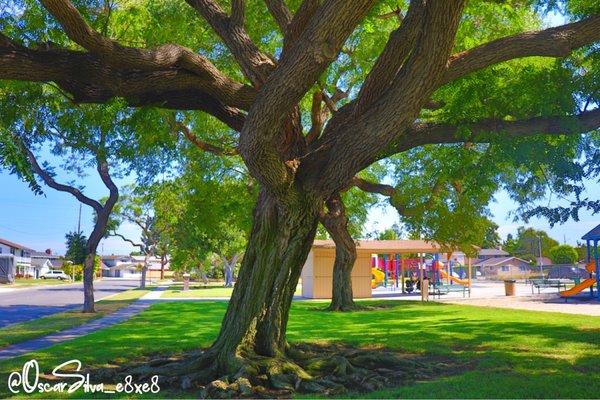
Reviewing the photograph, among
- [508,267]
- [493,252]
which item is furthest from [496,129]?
[493,252]

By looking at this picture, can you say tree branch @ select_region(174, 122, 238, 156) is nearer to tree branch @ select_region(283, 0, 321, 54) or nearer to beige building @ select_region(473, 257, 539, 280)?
tree branch @ select_region(283, 0, 321, 54)

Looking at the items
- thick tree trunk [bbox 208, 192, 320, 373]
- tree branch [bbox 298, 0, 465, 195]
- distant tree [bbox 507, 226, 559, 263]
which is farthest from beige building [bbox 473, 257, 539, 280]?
tree branch [bbox 298, 0, 465, 195]

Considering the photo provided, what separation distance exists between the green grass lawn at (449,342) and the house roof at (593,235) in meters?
7.71

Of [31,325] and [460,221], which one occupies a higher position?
[460,221]

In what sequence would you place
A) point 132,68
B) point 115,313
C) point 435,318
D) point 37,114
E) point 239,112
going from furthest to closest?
point 115,313, point 435,318, point 37,114, point 239,112, point 132,68

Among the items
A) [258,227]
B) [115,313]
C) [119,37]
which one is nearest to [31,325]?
[115,313]

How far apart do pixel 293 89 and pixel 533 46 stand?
11.3 feet

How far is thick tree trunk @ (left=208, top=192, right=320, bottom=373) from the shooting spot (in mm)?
8367

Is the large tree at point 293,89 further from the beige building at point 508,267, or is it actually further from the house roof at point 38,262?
the house roof at point 38,262

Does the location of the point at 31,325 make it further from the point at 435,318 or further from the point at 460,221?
the point at 460,221

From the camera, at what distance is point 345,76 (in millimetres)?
18609

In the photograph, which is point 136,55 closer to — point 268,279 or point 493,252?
point 268,279

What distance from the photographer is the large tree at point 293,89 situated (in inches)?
270

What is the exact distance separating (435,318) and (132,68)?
14.0 m
